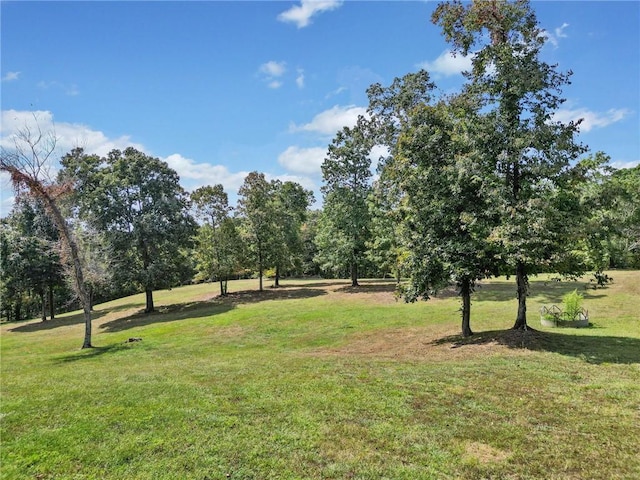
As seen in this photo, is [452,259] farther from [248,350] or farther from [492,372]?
[248,350]

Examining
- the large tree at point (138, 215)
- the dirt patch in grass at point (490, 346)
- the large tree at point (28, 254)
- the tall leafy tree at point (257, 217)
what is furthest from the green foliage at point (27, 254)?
the dirt patch in grass at point (490, 346)

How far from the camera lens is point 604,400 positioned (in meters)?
7.45

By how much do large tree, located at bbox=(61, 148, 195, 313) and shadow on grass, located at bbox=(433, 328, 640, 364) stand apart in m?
23.0

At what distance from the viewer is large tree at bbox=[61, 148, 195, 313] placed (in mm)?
29438

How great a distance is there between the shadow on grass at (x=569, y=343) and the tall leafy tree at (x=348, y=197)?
63.5 feet

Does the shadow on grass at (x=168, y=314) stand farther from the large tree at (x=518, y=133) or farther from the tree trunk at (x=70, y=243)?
the large tree at (x=518, y=133)

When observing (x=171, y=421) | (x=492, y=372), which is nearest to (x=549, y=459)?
(x=492, y=372)

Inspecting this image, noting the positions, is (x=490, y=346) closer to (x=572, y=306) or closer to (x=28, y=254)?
(x=572, y=306)

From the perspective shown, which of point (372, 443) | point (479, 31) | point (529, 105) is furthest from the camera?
point (479, 31)

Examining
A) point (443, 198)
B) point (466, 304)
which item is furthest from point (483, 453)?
point (466, 304)

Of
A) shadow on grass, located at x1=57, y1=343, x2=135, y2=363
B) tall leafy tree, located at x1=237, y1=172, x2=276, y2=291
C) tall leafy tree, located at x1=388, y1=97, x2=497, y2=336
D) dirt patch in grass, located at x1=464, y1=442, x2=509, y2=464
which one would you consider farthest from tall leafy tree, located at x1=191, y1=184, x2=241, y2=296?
dirt patch in grass, located at x1=464, y1=442, x2=509, y2=464

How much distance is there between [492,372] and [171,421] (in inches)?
287

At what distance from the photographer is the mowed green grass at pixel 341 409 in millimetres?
5426


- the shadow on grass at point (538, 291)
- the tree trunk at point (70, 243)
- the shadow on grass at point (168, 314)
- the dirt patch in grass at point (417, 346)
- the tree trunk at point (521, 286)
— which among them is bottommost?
the shadow on grass at point (168, 314)
